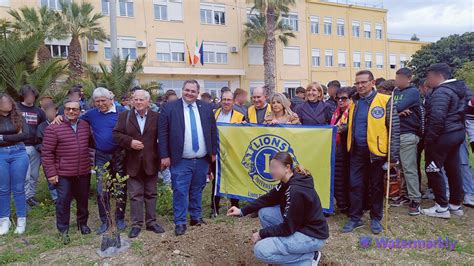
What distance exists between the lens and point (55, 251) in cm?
470

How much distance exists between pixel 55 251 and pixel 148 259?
1241 mm

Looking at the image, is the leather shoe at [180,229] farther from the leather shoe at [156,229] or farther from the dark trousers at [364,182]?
the dark trousers at [364,182]

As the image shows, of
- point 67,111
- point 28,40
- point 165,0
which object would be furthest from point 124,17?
point 67,111

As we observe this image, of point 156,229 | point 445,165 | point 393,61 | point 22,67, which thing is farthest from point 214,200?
point 393,61

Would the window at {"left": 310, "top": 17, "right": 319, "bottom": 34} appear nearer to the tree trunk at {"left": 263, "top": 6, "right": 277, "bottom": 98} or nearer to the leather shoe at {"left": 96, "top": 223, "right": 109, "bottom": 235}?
the tree trunk at {"left": 263, "top": 6, "right": 277, "bottom": 98}

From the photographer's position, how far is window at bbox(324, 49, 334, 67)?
3648 centimetres

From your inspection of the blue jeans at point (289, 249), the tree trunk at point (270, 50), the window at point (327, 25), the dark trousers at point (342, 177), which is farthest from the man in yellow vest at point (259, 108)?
the window at point (327, 25)

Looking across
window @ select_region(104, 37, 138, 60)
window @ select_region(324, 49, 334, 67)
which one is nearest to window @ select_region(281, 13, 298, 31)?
window @ select_region(324, 49, 334, 67)

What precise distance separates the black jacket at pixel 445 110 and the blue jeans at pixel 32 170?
5969 millimetres

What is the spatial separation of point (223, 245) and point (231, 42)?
90.9 feet

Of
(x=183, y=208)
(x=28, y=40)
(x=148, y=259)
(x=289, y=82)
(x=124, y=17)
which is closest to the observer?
(x=148, y=259)

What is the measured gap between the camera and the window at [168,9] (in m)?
27.9

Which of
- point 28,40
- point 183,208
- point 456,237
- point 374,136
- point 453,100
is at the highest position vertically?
point 28,40

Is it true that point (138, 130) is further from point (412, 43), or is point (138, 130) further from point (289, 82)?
point (412, 43)
